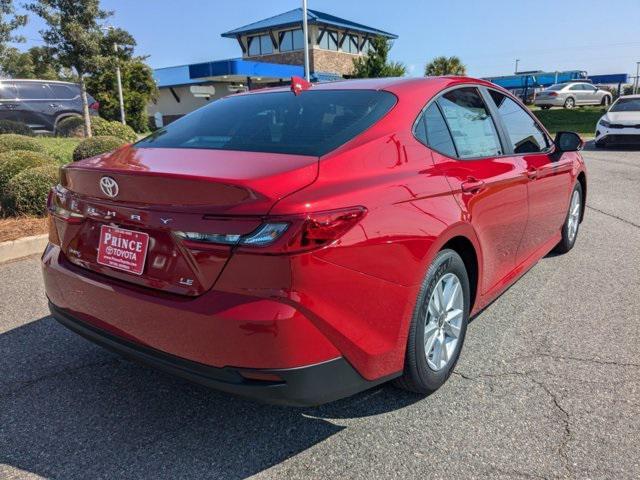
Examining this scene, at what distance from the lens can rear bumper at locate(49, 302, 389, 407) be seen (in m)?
2.12

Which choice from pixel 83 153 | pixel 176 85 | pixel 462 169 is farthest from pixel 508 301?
pixel 176 85

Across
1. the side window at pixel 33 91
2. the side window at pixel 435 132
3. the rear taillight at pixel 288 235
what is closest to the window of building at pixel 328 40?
the side window at pixel 33 91

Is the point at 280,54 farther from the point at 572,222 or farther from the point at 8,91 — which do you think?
the point at 572,222

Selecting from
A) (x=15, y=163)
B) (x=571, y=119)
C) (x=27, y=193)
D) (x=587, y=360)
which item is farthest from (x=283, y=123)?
(x=571, y=119)

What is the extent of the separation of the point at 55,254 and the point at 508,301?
→ 10.6ft

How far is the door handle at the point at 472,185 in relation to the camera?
2.95 metres

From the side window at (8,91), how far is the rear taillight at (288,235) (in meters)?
17.3

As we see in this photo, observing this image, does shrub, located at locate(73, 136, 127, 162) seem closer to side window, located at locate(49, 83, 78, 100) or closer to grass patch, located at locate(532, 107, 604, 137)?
side window, located at locate(49, 83, 78, 100)

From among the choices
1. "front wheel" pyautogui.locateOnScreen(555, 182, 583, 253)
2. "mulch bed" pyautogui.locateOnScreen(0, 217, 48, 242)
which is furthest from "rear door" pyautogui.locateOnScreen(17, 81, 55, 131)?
"front wheel" pyautogui.locateOnScreen(555, 182, 583, 253)

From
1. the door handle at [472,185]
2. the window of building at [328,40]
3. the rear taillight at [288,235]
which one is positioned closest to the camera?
the rear taillight at [288,235]

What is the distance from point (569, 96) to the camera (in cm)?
3114

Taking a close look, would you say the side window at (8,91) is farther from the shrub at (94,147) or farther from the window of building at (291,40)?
the window of building at (291,40)

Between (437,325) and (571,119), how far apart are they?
2700cm

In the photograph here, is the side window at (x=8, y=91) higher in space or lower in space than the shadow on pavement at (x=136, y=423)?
higher
